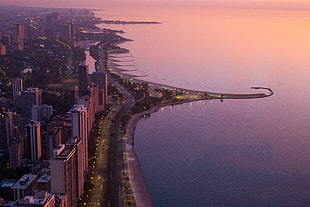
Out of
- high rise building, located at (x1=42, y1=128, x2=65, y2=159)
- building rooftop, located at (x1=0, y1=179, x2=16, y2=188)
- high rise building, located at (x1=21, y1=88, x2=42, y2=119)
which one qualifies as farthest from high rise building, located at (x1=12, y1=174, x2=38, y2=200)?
high rise building, located at (x1=21, y1=88, x2=42, y2=119)

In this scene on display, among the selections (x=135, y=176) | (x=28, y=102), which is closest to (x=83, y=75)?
(x=28, y=102)

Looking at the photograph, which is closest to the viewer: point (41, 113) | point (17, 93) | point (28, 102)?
point (41, 113)

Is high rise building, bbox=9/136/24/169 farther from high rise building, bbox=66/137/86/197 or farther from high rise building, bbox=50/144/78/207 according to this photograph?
high rise building, bbox=50/144/78/207

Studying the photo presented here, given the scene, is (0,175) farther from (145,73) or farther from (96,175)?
(145,73)

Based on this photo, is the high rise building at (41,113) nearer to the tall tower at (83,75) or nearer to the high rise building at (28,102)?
the high rise building at (28,102)

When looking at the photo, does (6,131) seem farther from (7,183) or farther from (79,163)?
(79,163)

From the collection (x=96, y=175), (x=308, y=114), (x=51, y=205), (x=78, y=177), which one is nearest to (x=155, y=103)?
(x=308, y=114)

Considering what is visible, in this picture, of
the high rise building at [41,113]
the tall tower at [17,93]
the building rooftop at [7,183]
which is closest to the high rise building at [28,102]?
the tall tower at [17,93]
